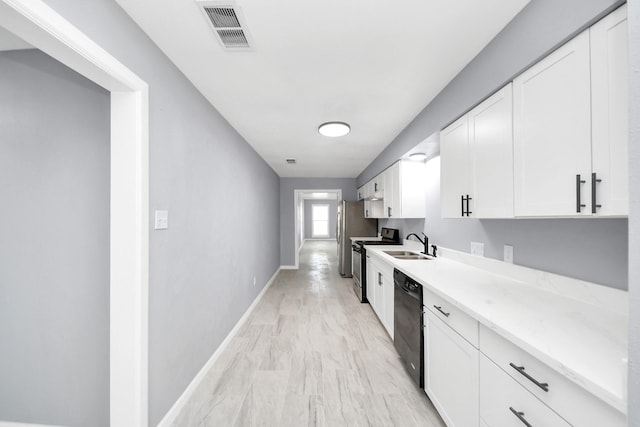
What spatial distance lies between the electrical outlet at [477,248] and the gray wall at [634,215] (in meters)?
1.59

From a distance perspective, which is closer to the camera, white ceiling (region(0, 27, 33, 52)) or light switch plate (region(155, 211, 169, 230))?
white ceiling (region(0, 27, 33, 52))

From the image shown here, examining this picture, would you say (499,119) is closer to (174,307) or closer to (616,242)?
(616,242)

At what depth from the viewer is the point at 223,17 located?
1.33 metres

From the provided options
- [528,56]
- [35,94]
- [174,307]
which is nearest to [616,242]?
[528,56]

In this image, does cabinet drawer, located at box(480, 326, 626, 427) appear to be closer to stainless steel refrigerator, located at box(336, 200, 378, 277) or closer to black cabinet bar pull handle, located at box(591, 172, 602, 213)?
black cabinet bar pull handle, located at box(591, 172, 602, 213)

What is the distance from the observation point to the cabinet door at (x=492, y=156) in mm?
1373

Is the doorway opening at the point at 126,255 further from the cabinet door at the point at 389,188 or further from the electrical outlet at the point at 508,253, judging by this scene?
the cabinet door at the point at 389,188

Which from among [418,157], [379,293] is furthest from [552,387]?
[418,157]

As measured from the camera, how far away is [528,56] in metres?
1.23

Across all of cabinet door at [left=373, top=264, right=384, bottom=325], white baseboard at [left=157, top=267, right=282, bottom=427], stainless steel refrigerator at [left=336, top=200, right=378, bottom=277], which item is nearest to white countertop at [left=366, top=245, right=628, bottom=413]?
cabinet door at [left=373, top=264, right=384, bottom=325]

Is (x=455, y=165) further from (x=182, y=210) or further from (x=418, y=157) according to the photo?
(x=182, y=210)

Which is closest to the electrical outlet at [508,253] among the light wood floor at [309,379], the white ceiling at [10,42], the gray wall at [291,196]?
the light wood floor at [309,379]

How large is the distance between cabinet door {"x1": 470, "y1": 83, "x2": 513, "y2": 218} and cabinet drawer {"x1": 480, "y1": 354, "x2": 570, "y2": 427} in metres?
0.85

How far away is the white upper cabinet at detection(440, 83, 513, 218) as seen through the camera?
4.56 feet
